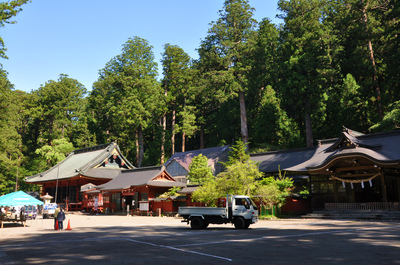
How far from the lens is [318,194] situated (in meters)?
33.2

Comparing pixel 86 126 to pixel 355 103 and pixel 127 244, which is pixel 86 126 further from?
pixel 127 244

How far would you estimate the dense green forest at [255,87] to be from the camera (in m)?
44.9

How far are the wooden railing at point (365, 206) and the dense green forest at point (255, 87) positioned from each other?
1122 centimetres

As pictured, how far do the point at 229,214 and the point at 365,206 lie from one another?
48.0ft

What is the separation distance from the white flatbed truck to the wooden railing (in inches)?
514

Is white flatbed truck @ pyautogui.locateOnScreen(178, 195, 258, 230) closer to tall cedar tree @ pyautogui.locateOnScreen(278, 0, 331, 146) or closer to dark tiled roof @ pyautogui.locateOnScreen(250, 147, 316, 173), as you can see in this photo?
dark tiled roof @ pyautogui.locateOnScreen(250, 147, 316, 173)

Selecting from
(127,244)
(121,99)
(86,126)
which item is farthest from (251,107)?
(127,244)

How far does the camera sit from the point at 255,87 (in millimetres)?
55781

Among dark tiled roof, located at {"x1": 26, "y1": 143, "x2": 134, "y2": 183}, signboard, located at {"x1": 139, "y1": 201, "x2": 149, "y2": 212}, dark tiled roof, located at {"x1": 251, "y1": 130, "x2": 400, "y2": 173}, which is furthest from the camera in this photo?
dark tiled roof, located at {"x1": 26, "y1": 143, "x2": 134, "y2": 183}

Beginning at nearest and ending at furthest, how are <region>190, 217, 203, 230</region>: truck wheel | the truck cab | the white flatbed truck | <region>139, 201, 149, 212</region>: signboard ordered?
the white flatbed truck, the truck cab, <region>190, 217, 203, 230</region>: truck wheel, <region>139, 201, 149, 212</region>: signboard

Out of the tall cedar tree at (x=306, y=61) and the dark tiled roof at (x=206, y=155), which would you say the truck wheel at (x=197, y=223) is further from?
the dark tiled roof at (x=206, y=155)

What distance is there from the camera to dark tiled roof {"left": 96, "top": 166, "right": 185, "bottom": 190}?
131ft

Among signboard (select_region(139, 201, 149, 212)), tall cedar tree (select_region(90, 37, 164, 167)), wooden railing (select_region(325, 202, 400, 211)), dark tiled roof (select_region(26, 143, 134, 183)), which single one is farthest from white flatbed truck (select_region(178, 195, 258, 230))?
tall cedar tree (select_region(90, 37, 164, 167))

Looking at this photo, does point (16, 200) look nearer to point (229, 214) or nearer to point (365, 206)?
point (229, 214)
